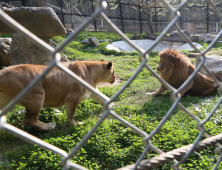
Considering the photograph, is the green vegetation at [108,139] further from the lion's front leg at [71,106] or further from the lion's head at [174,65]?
the lion's head at [174,65]

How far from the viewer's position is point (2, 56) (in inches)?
305

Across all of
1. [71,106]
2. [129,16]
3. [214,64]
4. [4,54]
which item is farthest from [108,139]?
[129,16]

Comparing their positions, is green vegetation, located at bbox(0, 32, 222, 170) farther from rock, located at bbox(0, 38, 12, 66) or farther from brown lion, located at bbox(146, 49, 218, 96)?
rock, located at bbox(0, 38, 12, 66)

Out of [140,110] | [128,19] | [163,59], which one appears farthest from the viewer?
[128,19]

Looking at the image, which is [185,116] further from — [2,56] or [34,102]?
[2,56]

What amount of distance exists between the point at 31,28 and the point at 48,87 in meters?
3.86

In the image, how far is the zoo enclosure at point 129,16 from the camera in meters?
21.9

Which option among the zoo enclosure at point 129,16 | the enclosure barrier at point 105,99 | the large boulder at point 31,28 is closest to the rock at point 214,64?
the large boulder at point 31,28

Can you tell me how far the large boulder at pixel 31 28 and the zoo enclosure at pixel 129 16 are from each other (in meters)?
14.1

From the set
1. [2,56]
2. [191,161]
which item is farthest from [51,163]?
[2,56]

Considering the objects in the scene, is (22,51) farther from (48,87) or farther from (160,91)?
(160,91)

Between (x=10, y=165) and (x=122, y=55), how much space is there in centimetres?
1069

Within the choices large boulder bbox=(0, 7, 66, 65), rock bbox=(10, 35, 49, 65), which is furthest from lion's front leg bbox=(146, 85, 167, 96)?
rock bbox=(10, 35, 49, 65)

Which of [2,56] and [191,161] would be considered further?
[2,56]
